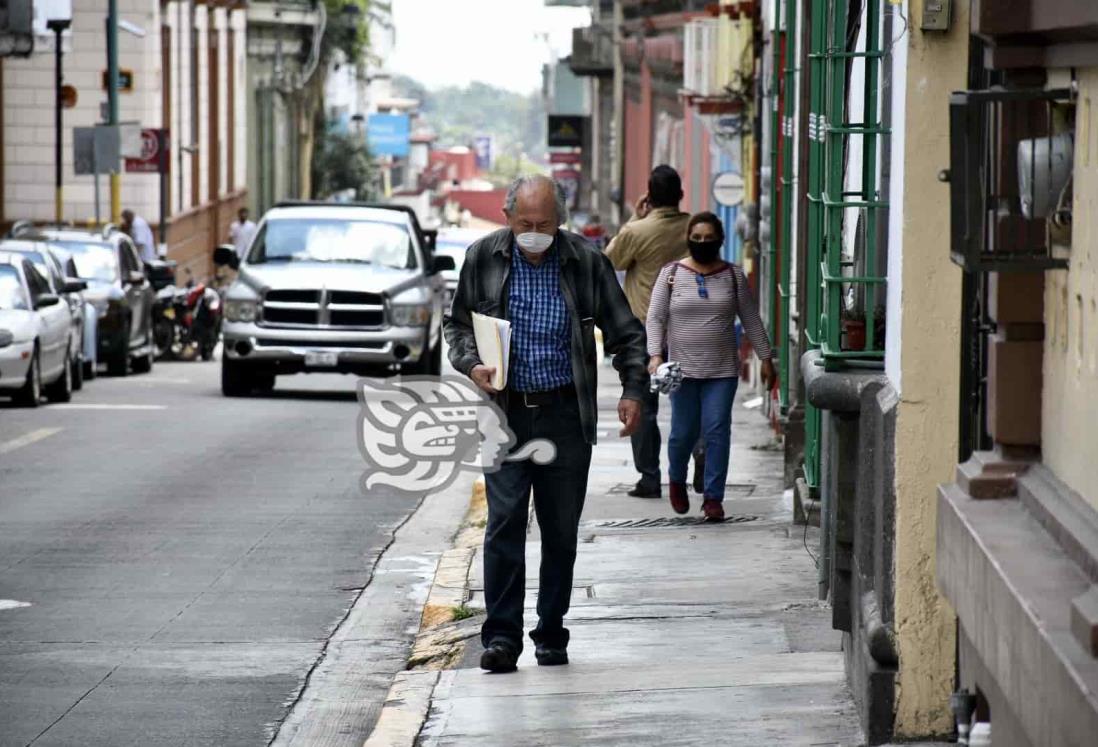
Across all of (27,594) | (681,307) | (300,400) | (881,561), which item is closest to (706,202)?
(300,400)

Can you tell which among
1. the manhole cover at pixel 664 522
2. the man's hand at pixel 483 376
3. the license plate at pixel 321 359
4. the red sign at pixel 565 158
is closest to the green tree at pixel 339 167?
the red sign at pixel 565 158

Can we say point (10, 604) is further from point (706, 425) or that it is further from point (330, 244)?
point (330, 244)

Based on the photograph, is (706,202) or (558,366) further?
(706,202)

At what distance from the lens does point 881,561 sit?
7371 mm

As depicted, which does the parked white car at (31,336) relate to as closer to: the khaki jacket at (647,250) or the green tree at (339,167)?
the khaki jacket at (647,250)

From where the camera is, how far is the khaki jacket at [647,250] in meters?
13.8

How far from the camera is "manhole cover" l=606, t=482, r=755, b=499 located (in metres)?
14.4

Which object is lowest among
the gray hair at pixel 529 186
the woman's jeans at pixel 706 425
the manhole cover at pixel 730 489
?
the manhole cover at pixel 730 489

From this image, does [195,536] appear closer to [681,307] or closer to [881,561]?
[681,307]

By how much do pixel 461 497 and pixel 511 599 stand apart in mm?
6733

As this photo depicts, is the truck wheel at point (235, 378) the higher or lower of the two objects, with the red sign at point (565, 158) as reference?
lower

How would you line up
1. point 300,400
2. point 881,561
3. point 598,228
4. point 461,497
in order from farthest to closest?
1. point 598,228
2. point 300,400
3. point 461,497
4. point 881,561

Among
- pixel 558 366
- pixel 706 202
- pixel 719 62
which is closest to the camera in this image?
pixel 558 366

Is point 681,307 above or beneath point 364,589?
above
